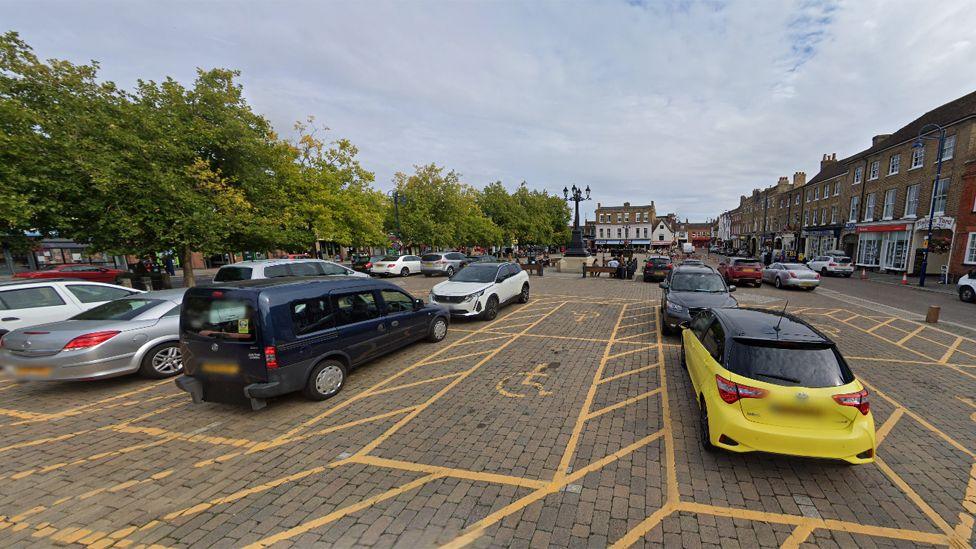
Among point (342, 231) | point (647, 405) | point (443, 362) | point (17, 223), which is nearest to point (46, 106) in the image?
point (17, 223)

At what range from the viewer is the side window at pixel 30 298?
643cm

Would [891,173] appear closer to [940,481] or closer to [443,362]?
[940,481]

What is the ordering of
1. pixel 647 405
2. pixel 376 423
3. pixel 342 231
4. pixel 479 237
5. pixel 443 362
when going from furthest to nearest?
1. pixel 479 237
2. pixel 342 231
3. pixel 443 362
4. pixel 647 405
5. pixel 376 423

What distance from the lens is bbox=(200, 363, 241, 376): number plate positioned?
4.47 m

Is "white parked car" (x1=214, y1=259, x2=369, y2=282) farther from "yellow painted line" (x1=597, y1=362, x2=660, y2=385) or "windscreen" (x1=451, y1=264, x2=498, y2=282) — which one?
"yellow painted line" (x1=597, y1=362, x2=660, y2=385)

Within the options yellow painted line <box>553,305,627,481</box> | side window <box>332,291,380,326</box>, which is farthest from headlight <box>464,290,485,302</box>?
yellow painted line <box>553,305,627,481</box>

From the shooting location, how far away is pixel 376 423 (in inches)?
184

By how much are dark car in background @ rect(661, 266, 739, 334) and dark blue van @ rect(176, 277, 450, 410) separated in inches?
277

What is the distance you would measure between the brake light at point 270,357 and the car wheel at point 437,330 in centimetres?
371

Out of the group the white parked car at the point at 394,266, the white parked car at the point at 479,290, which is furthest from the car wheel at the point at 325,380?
the white parked car at the point at 394,266

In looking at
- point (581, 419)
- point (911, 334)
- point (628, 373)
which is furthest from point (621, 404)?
point (911, 334)

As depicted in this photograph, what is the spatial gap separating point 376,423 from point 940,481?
6217mm

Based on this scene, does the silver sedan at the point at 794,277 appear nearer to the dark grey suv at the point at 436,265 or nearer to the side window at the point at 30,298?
the dark grey suv at the point at 436,265

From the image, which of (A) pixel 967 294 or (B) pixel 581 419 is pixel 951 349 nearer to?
(B) pixel 581 419
